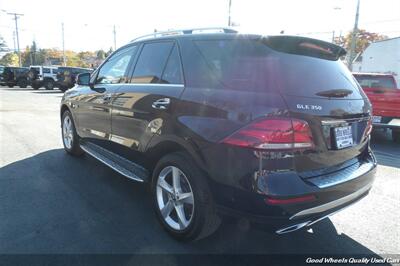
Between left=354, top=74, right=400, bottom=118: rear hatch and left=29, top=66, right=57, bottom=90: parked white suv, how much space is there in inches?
954

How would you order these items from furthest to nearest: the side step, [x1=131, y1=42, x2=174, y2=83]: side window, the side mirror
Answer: the side mirror < the side step < [x1=131, y1=42, x2=174, y2=83]: side window

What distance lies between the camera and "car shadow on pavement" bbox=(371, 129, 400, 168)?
6.26 metres

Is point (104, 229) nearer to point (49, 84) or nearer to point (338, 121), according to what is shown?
point (338, 121)

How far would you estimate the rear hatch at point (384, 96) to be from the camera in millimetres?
7668

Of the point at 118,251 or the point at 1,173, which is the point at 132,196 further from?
the point at 1,173

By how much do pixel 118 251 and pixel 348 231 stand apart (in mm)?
2307

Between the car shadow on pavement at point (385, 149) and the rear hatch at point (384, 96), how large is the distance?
759 mm

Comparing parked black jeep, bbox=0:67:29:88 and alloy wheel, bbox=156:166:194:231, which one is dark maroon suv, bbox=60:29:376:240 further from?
parked black jeep, bbox=0:67:29:88

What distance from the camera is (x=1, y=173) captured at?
4.87m

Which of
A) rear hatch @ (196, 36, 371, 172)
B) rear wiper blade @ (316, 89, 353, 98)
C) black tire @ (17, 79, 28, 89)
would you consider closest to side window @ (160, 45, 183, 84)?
rear hatch @ (196, 36, 371, 172)

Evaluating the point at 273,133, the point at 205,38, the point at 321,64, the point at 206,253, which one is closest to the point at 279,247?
the point at 206,253

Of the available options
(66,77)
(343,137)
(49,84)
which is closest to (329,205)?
(343,137)

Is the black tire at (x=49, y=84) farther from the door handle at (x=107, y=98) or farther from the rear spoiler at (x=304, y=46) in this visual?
the rear spoiler at (x=304, y=46)

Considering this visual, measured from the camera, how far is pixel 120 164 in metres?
4.09
